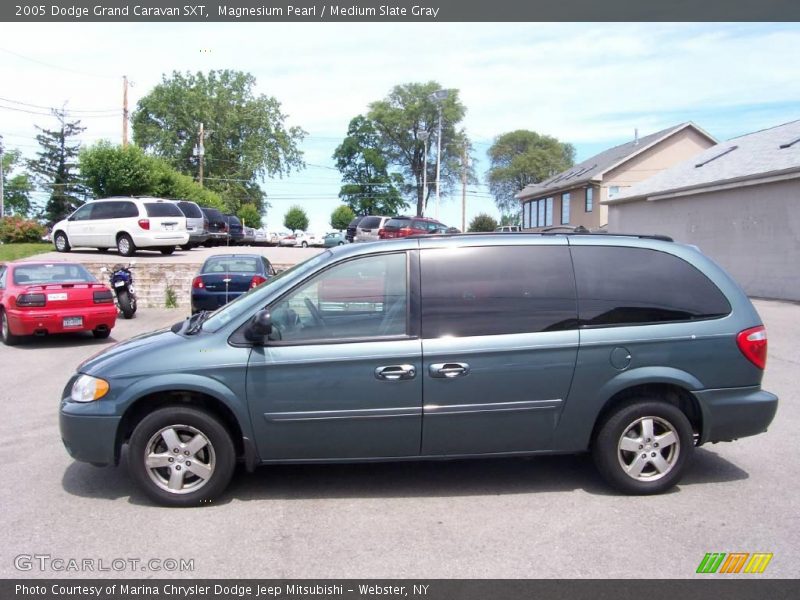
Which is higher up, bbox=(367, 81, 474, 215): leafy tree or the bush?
bbox=(367, 81, 474, 215): leafy tree

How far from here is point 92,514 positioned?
15.2 ft

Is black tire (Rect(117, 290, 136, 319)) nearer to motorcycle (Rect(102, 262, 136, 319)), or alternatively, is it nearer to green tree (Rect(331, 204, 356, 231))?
motorcycle (Rect(102, 262, 136, 319))

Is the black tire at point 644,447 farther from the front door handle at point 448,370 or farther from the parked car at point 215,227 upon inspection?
the parked car at point 215,227

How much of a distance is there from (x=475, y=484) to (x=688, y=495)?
4.95ft

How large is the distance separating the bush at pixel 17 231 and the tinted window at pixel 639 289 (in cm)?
2894

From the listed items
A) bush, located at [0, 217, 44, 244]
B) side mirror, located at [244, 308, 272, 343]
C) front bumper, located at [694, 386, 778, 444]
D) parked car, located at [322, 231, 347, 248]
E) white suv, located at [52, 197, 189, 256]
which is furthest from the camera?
parked car, located at [322, 231, 347, 248]

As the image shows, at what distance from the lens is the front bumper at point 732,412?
4.98 m

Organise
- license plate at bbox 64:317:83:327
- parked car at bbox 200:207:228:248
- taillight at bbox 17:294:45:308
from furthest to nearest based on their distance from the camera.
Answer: parked car at bbox 200:207:228:248 < license plate at bbox 64:317:83:327 < taillight at bbox 17:294:45:308

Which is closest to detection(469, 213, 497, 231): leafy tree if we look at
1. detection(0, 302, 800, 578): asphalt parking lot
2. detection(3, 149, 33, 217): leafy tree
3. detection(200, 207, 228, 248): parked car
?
detection(200, 207, 228, 248): parked car

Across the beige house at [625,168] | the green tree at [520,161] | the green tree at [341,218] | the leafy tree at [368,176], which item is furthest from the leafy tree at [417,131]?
A: the beige house at [625,168]

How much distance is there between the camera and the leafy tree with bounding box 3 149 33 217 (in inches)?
3962

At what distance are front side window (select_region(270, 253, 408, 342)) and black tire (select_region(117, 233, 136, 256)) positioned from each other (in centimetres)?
1873
